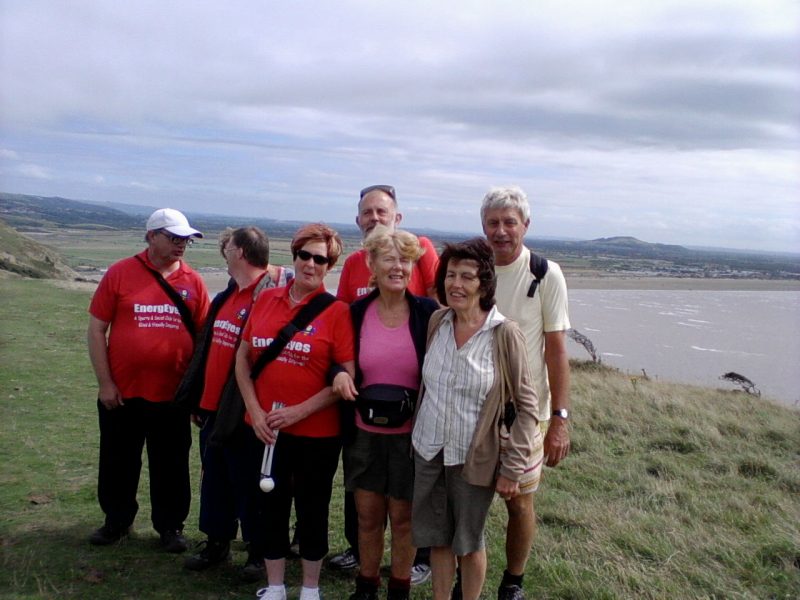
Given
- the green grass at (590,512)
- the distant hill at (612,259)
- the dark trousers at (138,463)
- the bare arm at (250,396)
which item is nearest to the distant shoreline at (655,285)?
the distant hill at (612,259)

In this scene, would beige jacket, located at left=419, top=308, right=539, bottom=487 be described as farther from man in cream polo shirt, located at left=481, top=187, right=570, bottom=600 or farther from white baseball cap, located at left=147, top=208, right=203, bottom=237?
white baseball cap, located at left=147, top=208, right=203, bottom=237

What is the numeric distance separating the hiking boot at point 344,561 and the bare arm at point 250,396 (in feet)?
3.87

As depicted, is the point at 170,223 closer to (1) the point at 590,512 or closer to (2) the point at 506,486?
(2) the point at 506,486

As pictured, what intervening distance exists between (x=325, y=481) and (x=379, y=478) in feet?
1.04

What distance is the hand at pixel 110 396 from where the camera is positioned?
433cm

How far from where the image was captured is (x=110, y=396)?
4332 millimetres

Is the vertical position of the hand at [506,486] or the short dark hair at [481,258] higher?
the short dark hair at [481,258]

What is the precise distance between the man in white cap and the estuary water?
Result: 13349mm

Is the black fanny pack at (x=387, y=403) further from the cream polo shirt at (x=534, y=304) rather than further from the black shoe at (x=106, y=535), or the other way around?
the black shoe at (x=106, y=535)

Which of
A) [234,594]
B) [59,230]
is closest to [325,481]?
[234,594]

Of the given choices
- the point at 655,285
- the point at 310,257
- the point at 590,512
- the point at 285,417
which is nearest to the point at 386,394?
the point at 285,417

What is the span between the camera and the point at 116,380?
4.38 m

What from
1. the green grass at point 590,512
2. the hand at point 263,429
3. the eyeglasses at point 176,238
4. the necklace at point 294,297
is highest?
the eyeglasses at point 176,238

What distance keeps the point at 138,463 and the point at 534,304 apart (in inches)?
110
